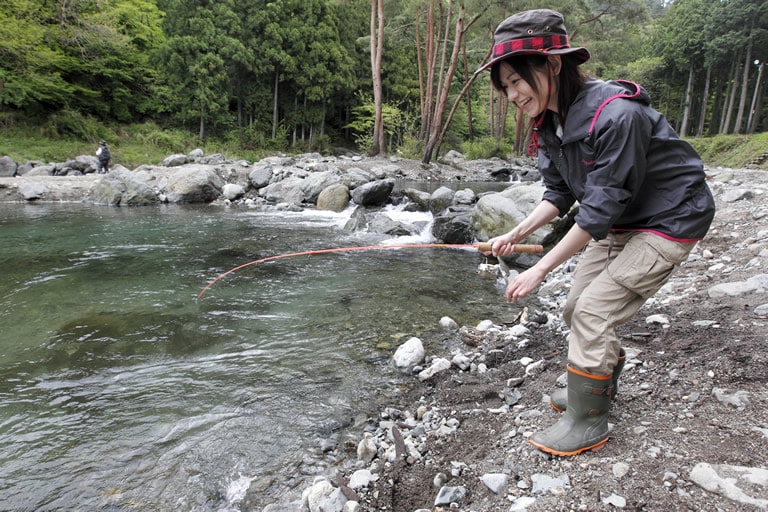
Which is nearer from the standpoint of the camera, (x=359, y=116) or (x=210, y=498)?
(x=210, y=498)

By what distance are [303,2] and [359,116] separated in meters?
9.15

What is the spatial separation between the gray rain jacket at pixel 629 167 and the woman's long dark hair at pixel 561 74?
0.04 m

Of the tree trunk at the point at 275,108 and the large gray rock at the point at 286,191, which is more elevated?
the tree trunk at the point at 275,108

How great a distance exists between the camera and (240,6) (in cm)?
2925

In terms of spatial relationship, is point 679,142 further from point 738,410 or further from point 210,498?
point 210,498

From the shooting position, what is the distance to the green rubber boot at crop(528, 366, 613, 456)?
2.04 m

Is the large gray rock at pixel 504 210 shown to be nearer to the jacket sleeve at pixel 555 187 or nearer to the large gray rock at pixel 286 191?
the jacket sleeve at pixel 555 187

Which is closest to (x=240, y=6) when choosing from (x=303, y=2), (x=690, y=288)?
(x=303, y=2)

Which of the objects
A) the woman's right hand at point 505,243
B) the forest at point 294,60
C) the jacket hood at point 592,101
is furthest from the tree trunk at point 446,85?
the jacket hood at point 592,101

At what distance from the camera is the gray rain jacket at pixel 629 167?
5.76 ft

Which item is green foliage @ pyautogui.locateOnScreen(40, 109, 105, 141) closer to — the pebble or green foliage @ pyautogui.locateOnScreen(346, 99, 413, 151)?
green foliage @ pyautogui.locateOnScreen(346, 99, 413, 151)

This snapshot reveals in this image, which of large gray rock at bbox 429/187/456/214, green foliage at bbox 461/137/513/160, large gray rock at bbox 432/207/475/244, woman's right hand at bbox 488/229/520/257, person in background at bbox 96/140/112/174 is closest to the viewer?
woman's right hand at bbox 488/229/520/257

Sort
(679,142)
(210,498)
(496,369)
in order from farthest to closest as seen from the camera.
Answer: (496,369)
(210,498)
(679,142)

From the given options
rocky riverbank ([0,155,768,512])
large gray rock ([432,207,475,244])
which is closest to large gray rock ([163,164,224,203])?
large gray rock ([432,207,475,244])
